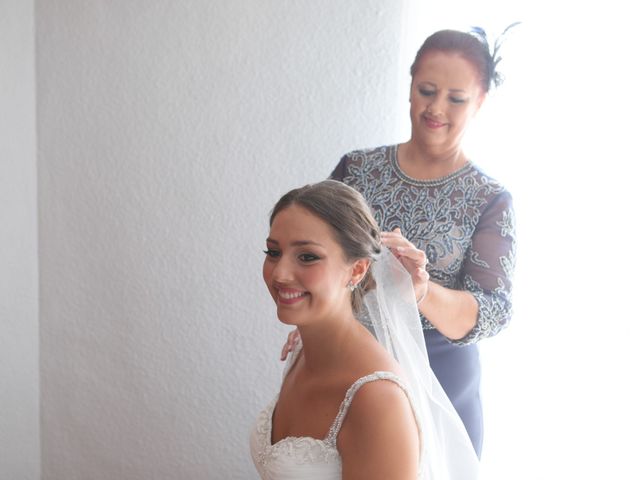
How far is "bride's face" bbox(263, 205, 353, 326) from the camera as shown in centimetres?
121

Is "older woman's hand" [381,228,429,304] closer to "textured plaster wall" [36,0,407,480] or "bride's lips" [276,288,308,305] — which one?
"bride's lips" [276,288,308,305]

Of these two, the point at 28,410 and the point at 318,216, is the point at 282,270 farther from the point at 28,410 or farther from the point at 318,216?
the point at 28,410

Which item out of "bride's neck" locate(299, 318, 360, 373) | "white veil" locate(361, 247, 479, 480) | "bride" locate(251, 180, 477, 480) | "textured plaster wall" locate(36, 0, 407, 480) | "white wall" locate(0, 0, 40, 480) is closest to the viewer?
"bride" locate(251, 180, 477, 480)

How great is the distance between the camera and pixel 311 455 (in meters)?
1.19

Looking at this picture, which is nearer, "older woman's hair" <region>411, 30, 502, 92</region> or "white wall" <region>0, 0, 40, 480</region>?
"older woman's hair" <region>411, 30, 502, 92</region>

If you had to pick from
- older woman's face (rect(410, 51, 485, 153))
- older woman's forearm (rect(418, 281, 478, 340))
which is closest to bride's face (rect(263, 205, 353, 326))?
older woman's forearm (rect(418, 281, 478, 340))

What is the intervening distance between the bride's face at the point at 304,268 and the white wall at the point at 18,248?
146 cm

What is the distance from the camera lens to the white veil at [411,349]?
1.36 metres

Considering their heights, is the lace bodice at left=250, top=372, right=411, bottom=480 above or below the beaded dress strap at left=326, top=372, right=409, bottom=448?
below

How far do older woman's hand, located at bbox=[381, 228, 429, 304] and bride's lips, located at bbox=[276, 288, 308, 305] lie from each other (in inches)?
8.0

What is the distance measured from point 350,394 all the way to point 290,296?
0.20 meters

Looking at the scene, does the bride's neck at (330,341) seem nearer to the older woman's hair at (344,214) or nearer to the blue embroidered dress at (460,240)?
the older woman's hair at (344,214)

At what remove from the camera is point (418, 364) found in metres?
1.38

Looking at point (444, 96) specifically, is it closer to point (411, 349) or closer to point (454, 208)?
point (454, 208)
